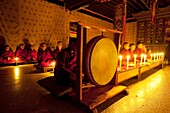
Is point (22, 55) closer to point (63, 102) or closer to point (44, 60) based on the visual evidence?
point (44, 60)

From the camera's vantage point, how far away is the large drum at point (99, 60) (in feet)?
6.09

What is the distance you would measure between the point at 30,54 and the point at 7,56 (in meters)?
1.08

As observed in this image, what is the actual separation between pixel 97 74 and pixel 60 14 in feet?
23.2

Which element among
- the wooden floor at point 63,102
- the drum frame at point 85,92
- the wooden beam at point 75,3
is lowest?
the wooden floor at point 63,102

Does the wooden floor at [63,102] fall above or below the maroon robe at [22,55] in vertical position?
below

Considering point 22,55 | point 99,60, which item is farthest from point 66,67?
point 22,55

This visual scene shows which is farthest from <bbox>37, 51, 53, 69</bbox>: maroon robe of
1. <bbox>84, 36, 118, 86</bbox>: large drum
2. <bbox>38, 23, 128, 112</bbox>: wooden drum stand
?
<bbox>84, 36, 118, 86</bbox>: large drum

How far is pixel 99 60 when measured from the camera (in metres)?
2.00

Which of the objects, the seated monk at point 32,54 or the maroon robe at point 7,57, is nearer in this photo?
the maroon robe at point 7,57

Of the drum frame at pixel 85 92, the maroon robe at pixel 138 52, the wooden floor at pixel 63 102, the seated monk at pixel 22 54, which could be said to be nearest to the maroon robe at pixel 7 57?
the seated monk at pixel 22 54

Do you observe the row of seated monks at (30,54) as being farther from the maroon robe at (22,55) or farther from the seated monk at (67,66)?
the seated monk at (67,66)

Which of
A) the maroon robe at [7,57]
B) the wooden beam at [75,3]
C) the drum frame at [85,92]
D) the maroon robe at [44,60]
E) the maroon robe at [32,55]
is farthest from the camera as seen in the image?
the wooden beam at [75,3]

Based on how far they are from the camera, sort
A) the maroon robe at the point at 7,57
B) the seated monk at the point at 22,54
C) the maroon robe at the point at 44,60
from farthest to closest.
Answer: the seated monk at the point at 22,54
the maroon robe at the point at 7,57
the maroon robe at the point at 44,60

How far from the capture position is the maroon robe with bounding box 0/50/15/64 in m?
5.43
